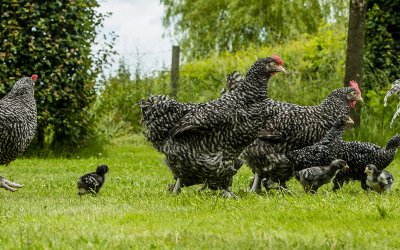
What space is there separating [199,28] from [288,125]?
102 ft

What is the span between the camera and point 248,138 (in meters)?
8.69

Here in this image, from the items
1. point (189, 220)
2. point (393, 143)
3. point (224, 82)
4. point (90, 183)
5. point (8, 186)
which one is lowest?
point (8, 186)

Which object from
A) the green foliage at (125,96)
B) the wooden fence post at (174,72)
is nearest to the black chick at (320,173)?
the green foliage at (125,96)

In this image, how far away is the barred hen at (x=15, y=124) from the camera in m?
9.49

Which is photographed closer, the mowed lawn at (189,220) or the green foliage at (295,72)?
the mowed lawn at (189,220)

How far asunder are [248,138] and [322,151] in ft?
4.67

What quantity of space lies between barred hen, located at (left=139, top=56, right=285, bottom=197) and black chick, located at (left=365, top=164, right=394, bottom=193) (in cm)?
160

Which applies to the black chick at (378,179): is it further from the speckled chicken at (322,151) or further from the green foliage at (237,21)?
the green foliage at (237,21)

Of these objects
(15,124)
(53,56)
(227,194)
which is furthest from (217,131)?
(53,56)

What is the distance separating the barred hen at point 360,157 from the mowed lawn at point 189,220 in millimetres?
208

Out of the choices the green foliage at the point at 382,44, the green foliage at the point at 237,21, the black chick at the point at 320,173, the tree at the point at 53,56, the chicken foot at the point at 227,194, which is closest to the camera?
the chicken foot at the point at 227,194

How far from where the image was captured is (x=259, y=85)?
353 inches

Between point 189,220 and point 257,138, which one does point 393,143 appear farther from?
point 189,220

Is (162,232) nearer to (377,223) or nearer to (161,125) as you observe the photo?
(377,223)
